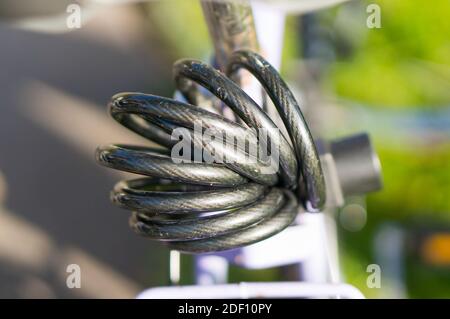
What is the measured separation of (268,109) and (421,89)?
31.6 inches

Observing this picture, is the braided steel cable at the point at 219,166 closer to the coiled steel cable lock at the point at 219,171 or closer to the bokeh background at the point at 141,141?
the coiled steel cable lock at the point at 219,171

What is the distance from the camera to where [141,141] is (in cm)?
99

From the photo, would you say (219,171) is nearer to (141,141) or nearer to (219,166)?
(219,166)

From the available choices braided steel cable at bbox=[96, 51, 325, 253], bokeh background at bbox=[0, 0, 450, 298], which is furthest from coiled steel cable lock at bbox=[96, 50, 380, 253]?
bokeh background at bbox=[0, 0, 450, 298]

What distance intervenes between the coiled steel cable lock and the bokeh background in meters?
0.42

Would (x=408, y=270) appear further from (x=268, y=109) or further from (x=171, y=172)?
(x=171, y=172)

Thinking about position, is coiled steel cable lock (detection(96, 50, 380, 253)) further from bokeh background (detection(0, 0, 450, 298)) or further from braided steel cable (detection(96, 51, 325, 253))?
bokeh background (detection(0, 0, 450, 298))

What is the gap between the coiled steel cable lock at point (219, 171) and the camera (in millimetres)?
396

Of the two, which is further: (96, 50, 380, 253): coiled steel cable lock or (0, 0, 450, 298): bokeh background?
(0, 0, 450, 298): bokeh background

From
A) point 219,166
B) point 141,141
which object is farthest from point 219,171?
point 141,141

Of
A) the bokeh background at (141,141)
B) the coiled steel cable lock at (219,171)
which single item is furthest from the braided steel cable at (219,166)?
the bokeh background at (141,141)

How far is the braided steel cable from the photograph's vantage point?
396 millimetres
